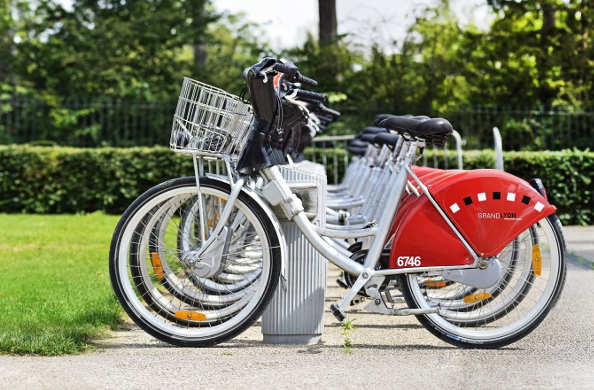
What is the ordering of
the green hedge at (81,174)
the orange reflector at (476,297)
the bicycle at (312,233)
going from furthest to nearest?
the green hedge at (81,174), the orange reflector at (476,297), the bicycle at (312,233)

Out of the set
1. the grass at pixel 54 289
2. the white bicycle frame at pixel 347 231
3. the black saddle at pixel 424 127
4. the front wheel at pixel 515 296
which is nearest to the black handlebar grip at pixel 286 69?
the white bicycle frame at pixel 347 231

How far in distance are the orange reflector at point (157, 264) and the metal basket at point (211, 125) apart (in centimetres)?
63

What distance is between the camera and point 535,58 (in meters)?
15.3

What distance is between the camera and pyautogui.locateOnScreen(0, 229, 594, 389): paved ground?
3.33m

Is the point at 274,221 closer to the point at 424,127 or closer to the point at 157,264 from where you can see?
the point at 157,264

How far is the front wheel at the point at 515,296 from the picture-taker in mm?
3969

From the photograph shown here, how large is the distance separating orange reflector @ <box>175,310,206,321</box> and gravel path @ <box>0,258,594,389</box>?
16 centimetres

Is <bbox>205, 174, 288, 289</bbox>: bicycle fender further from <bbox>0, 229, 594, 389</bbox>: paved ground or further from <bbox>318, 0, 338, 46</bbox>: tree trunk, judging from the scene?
<bbox>318, 0, 338, 46</bbox>: tree trunk

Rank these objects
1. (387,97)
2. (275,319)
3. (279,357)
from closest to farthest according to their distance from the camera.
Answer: (279,357)
(275,319)
(387,97)

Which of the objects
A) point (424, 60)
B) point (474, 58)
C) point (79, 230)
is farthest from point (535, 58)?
point (79, 230)

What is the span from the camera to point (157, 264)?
13.9ft

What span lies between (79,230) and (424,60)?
7288mm

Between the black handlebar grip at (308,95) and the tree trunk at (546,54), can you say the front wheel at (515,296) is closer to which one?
the black handlebar grip at (308,95)

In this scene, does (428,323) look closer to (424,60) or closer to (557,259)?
(557,259)
